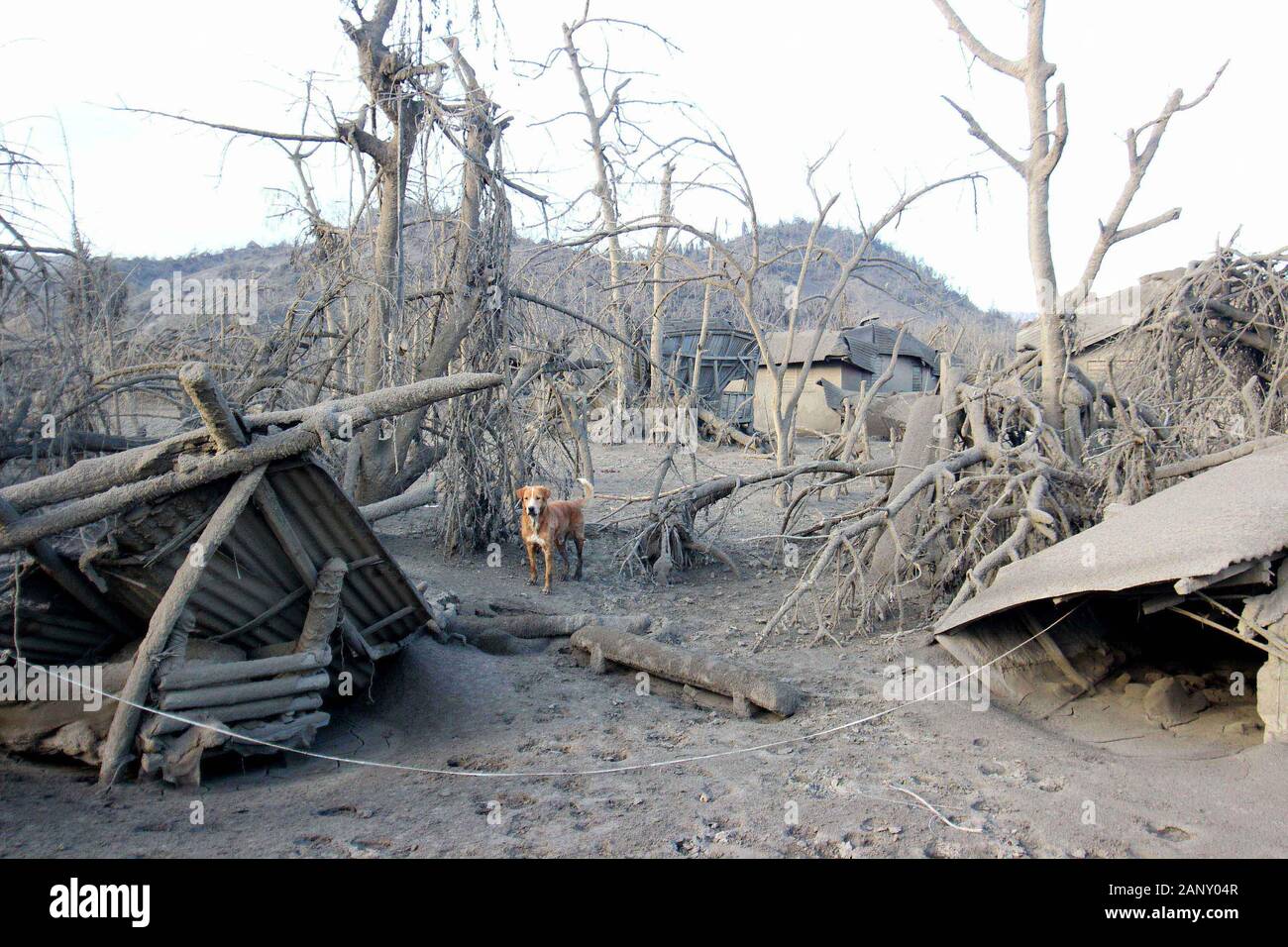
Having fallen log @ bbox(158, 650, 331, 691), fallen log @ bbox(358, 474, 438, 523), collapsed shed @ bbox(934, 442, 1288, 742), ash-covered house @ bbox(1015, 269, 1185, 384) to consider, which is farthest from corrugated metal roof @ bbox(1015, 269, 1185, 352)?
fallen log @ bbox(158, 650, 331, 691)

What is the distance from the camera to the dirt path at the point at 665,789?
3.90m

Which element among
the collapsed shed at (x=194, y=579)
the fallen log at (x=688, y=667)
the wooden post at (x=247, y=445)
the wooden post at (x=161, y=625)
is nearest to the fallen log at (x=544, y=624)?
the fallen log at (x=688, y=667)

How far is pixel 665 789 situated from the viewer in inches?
179

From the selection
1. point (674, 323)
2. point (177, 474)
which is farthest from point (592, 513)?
point (674, 323)

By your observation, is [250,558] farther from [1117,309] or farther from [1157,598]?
[1117,309]

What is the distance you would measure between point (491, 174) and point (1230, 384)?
7.32m

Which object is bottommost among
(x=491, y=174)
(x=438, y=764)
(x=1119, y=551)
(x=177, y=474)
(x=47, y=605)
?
(x=438, y=764)

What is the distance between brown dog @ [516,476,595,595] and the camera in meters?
9.12

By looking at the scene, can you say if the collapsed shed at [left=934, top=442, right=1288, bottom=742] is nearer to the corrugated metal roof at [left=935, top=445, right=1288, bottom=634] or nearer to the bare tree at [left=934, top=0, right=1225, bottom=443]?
the corrugated metal roof at [left=935, top=445, right=1288, bottom=634]

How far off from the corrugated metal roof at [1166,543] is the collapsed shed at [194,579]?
3.39m

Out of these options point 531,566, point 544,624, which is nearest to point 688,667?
point 544,624

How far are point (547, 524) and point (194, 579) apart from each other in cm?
466

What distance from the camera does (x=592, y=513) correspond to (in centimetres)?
1240

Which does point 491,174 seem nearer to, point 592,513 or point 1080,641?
point 592,513
